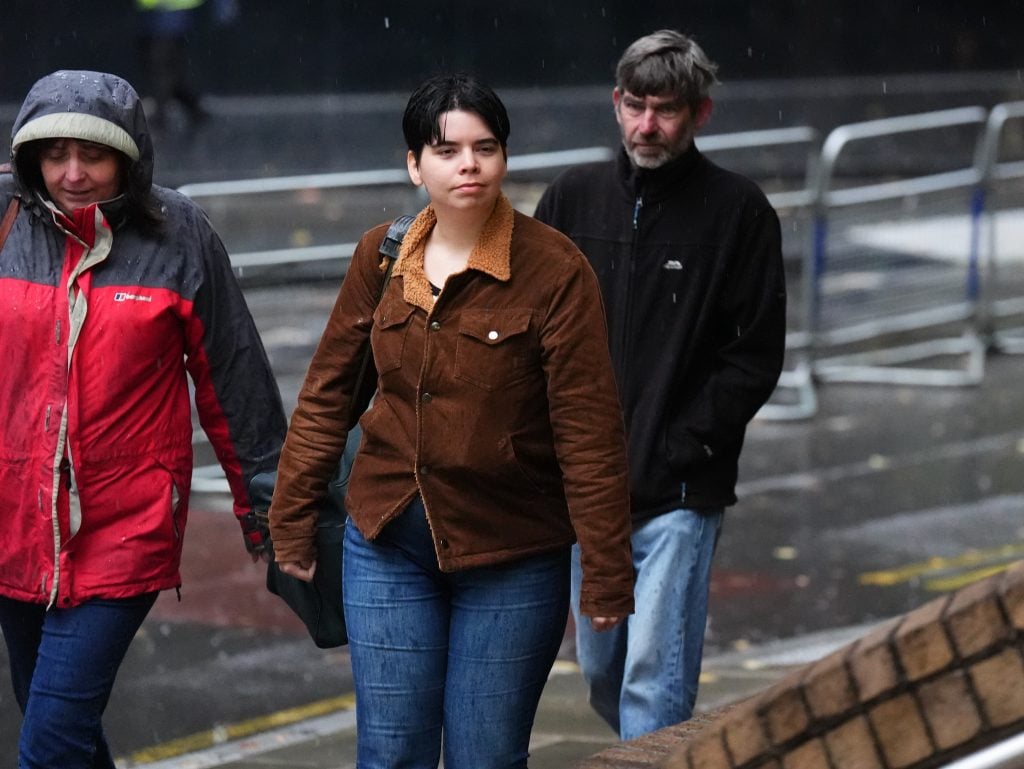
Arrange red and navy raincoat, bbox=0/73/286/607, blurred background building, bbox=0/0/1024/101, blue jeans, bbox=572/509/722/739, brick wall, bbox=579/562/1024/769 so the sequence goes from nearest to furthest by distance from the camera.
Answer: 1. brick wall, bbox=579/562/1024/769
2. red and navy raincoat, bbox=0/73/286/607
3. blue jeans, bbox=572/509/722/739
4. blurred background building, bbox=0/0/1024/101

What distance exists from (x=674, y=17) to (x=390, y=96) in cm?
359

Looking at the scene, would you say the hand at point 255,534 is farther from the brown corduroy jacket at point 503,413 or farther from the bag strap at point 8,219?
the bag strap at point 8,219

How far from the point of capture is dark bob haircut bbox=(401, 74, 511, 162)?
3.71m

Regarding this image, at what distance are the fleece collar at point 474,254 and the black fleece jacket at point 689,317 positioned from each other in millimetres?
969

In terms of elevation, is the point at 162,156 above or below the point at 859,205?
below

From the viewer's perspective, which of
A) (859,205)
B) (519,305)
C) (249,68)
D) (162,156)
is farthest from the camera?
(249,68)

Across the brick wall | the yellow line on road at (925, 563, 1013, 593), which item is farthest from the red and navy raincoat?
the yellow line on road at (925, 563, 1013, 593)

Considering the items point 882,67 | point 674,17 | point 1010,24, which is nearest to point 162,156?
point 674,17

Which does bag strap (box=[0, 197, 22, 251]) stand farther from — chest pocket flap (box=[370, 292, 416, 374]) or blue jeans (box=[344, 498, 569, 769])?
blue jeans (box=[344, 498, 569, 769])

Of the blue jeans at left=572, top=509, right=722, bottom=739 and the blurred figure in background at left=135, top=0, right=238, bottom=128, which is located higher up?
the blue jeans at left=572, top=509, right=722, bottom=739

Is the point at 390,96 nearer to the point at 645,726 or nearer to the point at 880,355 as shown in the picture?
the point at 880,355

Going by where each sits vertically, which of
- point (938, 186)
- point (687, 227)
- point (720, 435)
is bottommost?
point (938, 186)

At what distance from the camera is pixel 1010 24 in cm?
2395

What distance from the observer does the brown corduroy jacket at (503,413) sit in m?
3.68
